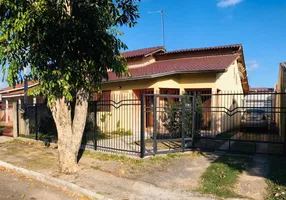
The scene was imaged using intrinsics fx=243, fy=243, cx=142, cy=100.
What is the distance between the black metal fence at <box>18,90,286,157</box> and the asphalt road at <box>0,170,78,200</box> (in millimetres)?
3003

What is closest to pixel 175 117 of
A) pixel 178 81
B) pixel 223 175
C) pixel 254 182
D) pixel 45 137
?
pixel 178 81

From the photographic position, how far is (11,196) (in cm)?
521

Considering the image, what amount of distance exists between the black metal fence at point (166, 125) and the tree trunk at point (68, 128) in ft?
6.48

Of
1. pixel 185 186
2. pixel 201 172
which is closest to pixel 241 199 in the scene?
pixel 185 186

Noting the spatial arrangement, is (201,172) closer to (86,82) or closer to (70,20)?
(86,82)

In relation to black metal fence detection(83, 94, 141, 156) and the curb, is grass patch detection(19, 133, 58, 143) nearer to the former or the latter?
black metal fence detection(83, 94, 141, 156)

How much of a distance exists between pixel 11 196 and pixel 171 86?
9957 millimetres

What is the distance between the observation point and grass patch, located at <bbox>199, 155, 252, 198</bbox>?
5.19 meters

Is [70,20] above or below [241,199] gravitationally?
above

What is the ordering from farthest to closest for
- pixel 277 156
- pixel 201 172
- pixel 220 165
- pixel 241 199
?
pixel 277 156
pixel 220 165
pixel 201 172
pixel 241 199

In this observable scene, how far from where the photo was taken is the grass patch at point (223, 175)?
5189mm

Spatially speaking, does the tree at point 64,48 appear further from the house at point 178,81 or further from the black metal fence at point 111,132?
the house at point 178,81

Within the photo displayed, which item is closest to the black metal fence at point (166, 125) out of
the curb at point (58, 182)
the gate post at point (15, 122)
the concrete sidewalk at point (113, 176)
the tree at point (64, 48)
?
the gate post at point (15, 122)

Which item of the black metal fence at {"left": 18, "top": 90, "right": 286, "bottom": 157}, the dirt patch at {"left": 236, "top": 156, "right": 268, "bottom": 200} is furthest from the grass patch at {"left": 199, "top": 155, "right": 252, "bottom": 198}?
the black metal fence at {"left": 18, "top": 90, "right": 286, "bottom": 157}
